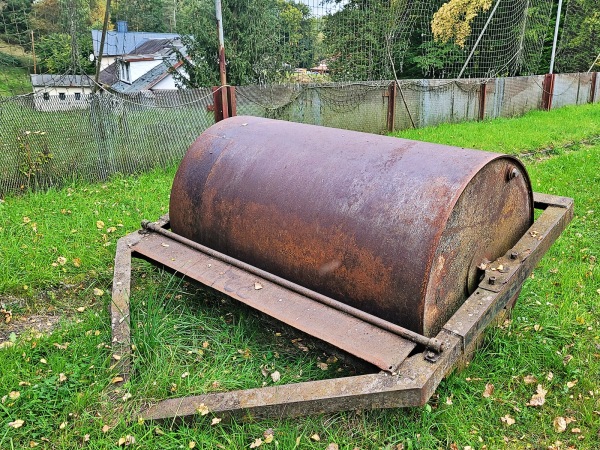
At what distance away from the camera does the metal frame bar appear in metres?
1.92

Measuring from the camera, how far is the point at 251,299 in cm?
246

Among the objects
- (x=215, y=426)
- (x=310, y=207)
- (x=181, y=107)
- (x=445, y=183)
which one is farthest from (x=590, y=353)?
(x=181, y=107)

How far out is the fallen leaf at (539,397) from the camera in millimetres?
2496

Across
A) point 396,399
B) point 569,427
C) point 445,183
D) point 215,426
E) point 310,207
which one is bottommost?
point 569,427

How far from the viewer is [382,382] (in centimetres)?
194

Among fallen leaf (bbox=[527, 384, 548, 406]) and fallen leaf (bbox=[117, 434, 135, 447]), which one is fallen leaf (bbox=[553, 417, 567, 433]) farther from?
fallen leaf (bbox=[117, 434, 135, 447])

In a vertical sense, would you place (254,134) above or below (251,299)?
above

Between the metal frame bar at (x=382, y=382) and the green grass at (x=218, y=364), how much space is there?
0.11m

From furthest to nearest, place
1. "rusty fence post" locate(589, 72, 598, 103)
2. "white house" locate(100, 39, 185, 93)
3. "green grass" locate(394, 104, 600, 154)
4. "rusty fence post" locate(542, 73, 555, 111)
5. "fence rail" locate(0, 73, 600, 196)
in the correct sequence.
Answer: "white house" locate(100, 39, 185, 93) → "rusty fence post" locate(589, 72, 598, 103) → "rusty fence post" locate(542, 73, 555, 111) → "green grass" locate(394, 104, 600, 154) → "fence rail" locate(0, 73, 600, 196)

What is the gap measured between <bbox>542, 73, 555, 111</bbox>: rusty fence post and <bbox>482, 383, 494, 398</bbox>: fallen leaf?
15.2 metres

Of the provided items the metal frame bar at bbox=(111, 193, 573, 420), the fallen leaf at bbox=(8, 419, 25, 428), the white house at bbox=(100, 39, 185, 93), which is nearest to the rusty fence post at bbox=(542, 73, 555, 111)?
the metal frame bar at bbox=(111, 193, 573, 420)

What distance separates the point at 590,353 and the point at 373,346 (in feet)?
5.26

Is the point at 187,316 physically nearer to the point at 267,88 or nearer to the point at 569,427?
the point at 569,427

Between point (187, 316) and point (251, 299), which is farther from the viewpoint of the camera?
point (187, 316)
